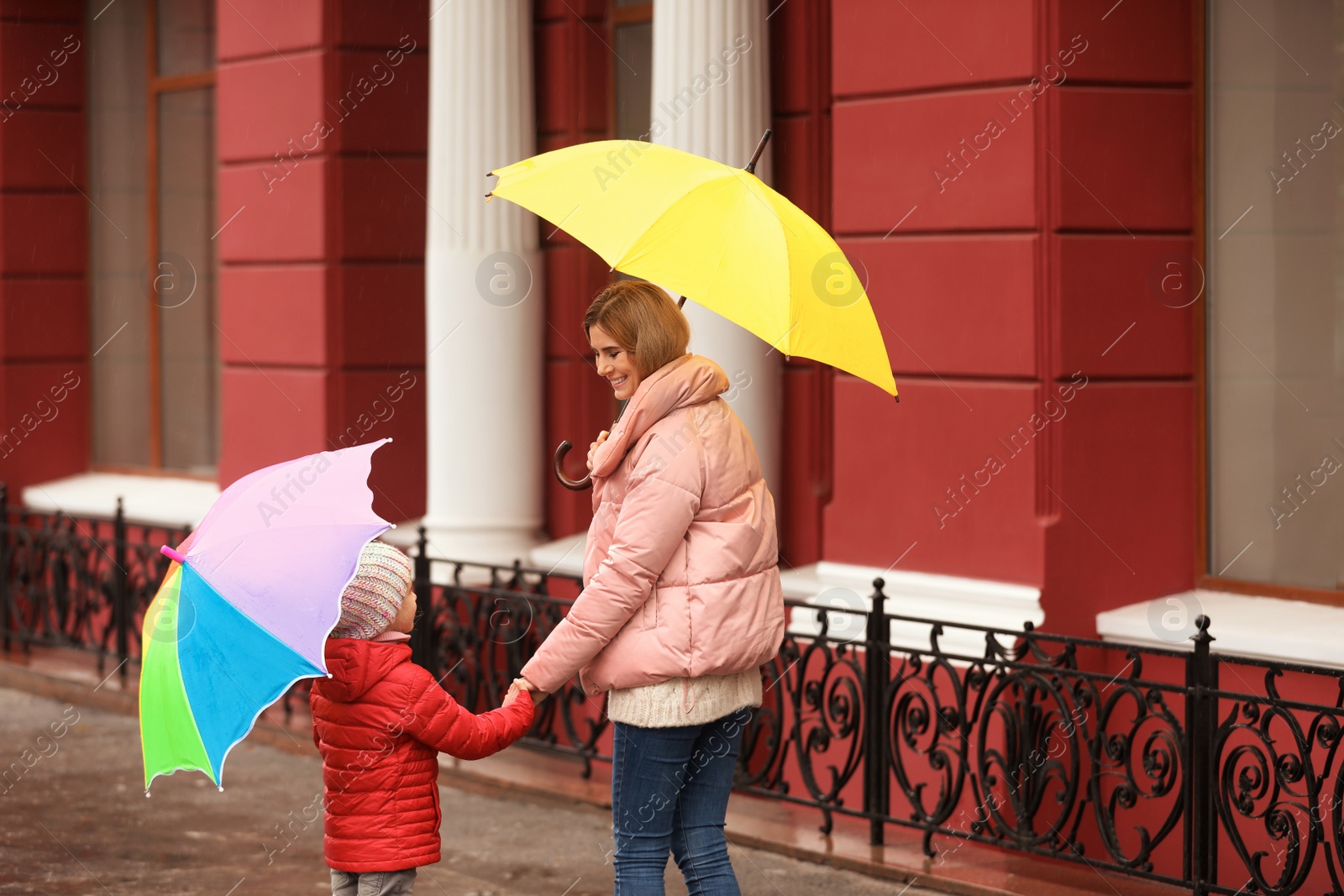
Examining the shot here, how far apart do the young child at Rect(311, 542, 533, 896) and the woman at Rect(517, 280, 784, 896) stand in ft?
0.89

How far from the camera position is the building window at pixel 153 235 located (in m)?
13.0

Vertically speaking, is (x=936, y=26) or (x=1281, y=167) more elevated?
(x=936, y=26)

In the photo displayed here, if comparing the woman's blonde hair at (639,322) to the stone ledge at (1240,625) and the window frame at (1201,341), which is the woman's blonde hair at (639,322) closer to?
the stone ledge at (1240,625)

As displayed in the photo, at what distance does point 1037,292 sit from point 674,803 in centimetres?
347

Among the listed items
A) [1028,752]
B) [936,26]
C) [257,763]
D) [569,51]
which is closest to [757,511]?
[1028,752]

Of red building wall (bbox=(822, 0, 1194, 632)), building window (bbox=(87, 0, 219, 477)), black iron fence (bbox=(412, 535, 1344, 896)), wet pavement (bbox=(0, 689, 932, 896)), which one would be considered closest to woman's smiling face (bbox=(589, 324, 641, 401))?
black iron fence (bbox=(412, 535, 1344, 896))

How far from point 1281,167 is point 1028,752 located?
2.67 meters

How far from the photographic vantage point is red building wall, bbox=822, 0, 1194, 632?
738 cm

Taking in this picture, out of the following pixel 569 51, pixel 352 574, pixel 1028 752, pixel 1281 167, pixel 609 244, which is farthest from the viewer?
pixel 569 51

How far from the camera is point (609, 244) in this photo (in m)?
4.52

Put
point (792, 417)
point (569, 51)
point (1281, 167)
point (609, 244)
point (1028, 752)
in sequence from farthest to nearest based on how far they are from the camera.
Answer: point (569, 51) → point (792, 417) → point (1281, 167) → point (1028, 752) → point (609, 244)

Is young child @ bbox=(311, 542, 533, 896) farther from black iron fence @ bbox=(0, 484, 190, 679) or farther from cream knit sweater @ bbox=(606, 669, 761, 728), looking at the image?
black iron fence @ bbox=(0, 484, 190, 679)

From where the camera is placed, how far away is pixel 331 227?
10.8 metres

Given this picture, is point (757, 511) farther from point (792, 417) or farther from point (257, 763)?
point (257, 763)
